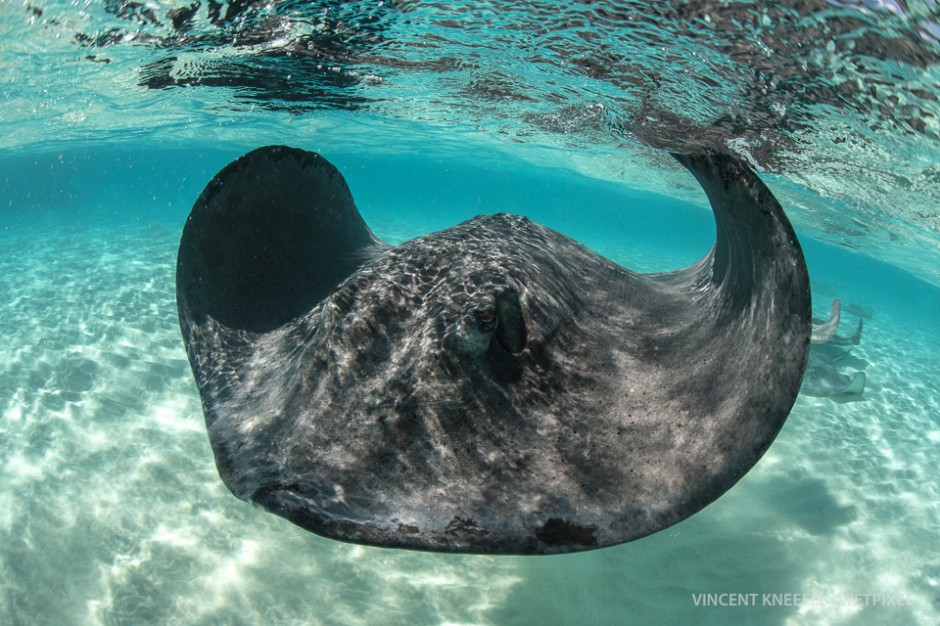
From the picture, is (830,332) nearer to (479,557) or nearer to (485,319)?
(479,557)

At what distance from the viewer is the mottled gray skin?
2.35 m

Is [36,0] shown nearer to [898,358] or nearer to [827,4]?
[827,4]

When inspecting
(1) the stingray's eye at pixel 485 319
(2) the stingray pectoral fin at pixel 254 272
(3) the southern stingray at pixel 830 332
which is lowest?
(3) the southern stingray at pixel 830 332

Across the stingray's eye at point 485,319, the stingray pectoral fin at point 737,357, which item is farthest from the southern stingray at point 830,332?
the stingray's eye at point 485,319

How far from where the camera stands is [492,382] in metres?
2.98

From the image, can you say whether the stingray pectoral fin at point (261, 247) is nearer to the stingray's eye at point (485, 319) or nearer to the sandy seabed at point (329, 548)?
the stingray's eye at point (485, 319)

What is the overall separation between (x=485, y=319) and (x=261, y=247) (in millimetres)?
2976

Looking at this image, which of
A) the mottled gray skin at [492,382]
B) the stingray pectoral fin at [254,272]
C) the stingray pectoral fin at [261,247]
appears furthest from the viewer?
the stingray pectoral fin at [261,247]

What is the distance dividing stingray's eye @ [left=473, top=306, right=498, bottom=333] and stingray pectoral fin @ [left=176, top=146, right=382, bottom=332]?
6.97ft

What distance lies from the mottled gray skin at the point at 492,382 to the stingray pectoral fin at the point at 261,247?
3 centimetres

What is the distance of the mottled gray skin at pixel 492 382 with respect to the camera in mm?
2354

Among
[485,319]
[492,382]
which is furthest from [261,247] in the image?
[492,382]

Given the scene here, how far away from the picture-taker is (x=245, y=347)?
4.11 meters

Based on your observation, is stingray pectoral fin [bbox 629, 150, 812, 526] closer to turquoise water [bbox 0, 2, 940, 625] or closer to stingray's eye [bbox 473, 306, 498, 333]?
stingray's eye [bbox 473, 306, 498, 333]
